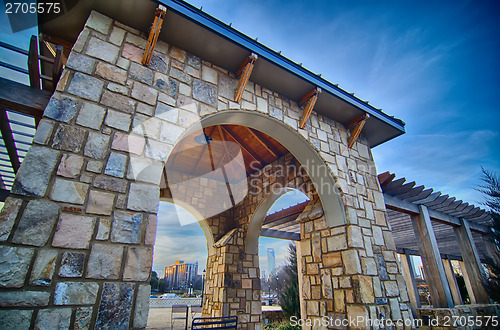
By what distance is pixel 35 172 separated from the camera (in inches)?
67.8

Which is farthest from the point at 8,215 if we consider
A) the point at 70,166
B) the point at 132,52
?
the point at 132,52

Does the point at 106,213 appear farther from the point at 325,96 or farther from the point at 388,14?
the point at 388,14

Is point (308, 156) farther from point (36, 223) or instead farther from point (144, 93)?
point (36, 223)

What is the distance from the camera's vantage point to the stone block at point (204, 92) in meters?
2.82

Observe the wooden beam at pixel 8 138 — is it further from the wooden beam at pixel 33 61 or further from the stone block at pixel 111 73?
the stone block at pixel 111 73

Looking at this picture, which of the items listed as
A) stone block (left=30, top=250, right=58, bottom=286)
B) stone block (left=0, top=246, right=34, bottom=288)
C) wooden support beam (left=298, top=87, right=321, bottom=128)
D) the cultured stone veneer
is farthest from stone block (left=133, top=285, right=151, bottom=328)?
wooden support beam (left=298, top=87, right=321, bottom=128)

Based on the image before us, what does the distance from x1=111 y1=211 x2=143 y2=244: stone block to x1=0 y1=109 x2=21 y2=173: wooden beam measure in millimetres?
2268

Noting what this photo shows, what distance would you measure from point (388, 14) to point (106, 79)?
5856mm

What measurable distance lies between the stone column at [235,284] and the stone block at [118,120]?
167 inches

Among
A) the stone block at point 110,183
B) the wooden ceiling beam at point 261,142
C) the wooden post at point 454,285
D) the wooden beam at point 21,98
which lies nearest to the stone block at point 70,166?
the stone block at point 110,183

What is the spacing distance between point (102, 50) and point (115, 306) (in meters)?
2.34

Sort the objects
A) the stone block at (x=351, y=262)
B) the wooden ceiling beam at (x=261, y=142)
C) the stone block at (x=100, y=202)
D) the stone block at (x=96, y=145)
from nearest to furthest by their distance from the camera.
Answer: the stone block at (x=100, y=202) < the stone block at (x=96, y=145) < the stone block at (x=351, y=262) < the wooden ceiling beam at (x=261, y=142)

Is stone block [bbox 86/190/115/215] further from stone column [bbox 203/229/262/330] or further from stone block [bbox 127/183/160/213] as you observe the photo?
stone column [bbox 203/229/262/330]

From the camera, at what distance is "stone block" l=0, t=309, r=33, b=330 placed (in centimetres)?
136
